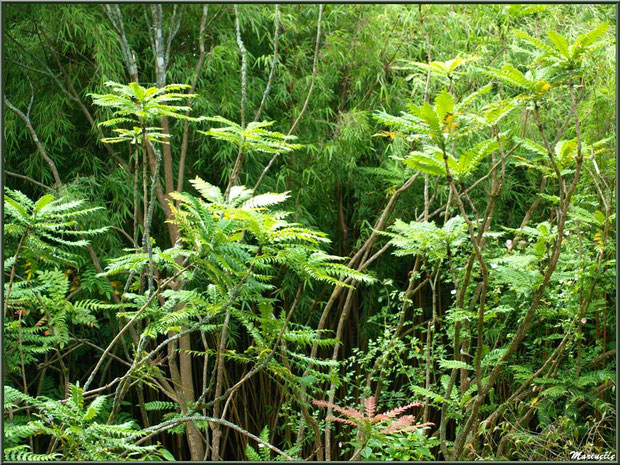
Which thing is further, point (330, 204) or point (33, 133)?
point (330, 204)

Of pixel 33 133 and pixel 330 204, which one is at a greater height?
pixel 33 133

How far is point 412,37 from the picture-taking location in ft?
Answer: 11.0

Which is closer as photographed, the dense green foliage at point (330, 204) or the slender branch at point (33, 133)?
the dense green foliage at point (330, 204)

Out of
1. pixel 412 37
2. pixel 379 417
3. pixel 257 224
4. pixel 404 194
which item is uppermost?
pixel 412 37

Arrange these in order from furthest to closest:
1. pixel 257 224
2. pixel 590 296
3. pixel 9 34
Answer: pixel 9 34
pixel 590 296
pixel 257 224

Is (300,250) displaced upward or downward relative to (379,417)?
upward

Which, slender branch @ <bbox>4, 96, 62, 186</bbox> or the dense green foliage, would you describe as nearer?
the dense green foliage

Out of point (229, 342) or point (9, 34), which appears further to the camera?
point (229, 342)

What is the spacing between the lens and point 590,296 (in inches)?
93.2

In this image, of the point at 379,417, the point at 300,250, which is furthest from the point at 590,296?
the point at 300,250

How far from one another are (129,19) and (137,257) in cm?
195

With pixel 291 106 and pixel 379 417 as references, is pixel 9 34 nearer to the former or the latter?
pixel 291 106

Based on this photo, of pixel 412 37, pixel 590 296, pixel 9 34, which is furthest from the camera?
pixel 412 37

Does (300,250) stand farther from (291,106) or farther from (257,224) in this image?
(291,106)
